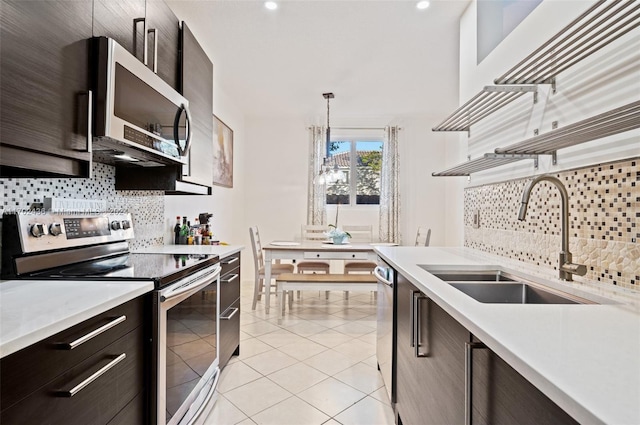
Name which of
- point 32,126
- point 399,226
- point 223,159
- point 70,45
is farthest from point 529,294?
point 399,226

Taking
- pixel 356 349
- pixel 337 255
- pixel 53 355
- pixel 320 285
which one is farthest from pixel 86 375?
pixel 337 255

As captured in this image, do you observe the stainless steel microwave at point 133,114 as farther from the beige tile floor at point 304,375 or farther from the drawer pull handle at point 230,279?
the beige tile floor at point 304,375

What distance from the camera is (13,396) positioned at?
0.74 m

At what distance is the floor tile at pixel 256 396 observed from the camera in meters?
2.01

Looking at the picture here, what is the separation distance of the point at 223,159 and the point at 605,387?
4.30 m

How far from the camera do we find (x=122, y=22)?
1.51 meters

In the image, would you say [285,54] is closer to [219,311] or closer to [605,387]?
[219,311]

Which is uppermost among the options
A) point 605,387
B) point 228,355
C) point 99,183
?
point 99,183

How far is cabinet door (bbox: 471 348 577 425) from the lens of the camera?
59 cm

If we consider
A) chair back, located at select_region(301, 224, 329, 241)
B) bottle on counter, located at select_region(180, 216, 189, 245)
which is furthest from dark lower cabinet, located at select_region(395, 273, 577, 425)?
chair back, located at select_region(301, 224, 329, 241)

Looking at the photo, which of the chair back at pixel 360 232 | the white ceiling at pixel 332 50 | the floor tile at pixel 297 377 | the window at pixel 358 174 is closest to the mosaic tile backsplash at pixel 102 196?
the floor tile at pixel 297 377

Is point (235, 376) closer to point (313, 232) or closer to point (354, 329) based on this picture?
point (354, 329)

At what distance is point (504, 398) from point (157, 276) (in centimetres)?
120

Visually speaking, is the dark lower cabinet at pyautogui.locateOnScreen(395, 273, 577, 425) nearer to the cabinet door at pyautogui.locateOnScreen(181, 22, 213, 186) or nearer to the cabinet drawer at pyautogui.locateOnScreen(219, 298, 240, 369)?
the cabinet drawer at pyautogui.locateOnScreen(219, 298, 240, 369)
